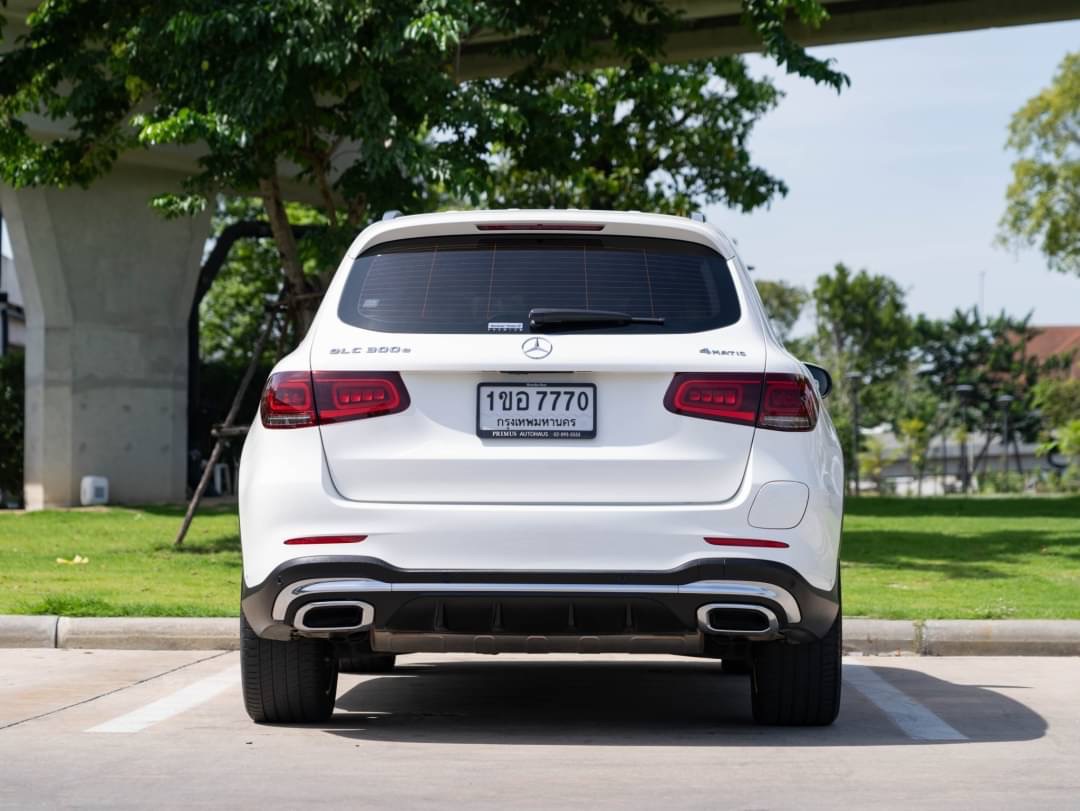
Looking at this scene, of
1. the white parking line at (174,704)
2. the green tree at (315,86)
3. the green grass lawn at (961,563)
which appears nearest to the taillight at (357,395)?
the white parking line at (174,704)

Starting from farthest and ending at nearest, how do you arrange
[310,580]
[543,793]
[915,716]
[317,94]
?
1. [317,94]
2. [915,716]
3. [310,580]
4. [543,793]

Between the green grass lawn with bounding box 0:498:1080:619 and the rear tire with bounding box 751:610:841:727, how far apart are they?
3.34 metres

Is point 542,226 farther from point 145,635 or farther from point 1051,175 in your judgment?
point 1051,175

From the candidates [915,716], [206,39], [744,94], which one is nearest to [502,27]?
[206,39]

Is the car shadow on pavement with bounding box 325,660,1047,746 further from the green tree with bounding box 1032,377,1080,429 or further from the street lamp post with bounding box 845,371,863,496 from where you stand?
the green tree with bounding box 1032,377,1080,429

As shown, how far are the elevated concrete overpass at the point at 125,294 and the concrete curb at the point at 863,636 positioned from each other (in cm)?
1557

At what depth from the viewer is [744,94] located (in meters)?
32.5

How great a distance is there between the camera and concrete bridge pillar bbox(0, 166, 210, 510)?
24.2m

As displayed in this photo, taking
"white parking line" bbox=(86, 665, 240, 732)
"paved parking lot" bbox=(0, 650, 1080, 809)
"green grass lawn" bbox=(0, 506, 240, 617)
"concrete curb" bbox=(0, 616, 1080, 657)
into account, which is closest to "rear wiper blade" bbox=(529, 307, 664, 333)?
"paved parking lot" bbox=(0, 650, 1080, 809)

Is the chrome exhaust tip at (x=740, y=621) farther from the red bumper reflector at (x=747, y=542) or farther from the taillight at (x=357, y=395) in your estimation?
the taillight at (x=357, y=395)

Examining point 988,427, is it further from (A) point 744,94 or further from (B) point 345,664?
(B) point 345,664

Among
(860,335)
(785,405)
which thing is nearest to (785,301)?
(860,335)

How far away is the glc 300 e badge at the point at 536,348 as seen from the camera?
548cm

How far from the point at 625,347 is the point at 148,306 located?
20602mm
